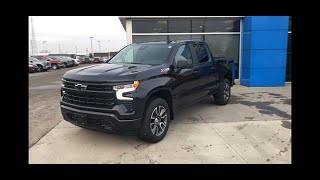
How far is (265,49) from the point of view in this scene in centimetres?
1084

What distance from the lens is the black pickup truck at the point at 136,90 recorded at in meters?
4.06

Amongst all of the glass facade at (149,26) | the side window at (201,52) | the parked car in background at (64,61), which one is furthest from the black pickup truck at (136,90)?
the parked car in background at (64,61)

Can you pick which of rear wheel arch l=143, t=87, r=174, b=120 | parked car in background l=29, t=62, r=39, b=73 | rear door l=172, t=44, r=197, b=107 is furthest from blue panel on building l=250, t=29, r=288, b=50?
parked car in background l=29, t=62, r=39, b=73

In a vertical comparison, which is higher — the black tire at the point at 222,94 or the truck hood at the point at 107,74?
the truck hood at the point at 107,74

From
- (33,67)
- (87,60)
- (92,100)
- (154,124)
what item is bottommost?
(154,124)

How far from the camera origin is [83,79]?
4215 millimetres

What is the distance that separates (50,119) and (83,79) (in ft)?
8.88

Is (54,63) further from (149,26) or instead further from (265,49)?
(265,49)

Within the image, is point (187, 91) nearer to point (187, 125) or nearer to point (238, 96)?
point (187, 125)

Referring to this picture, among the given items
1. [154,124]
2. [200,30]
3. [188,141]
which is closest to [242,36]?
[200,30]

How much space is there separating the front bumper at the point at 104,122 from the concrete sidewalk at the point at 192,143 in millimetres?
442

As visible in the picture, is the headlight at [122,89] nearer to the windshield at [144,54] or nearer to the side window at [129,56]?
the windshield at [144,54]

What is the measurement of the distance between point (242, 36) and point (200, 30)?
199 centimetres

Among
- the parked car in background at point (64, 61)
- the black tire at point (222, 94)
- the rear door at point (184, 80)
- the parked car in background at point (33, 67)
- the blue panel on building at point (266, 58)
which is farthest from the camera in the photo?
A: the parked car in background at point (64, 61)
